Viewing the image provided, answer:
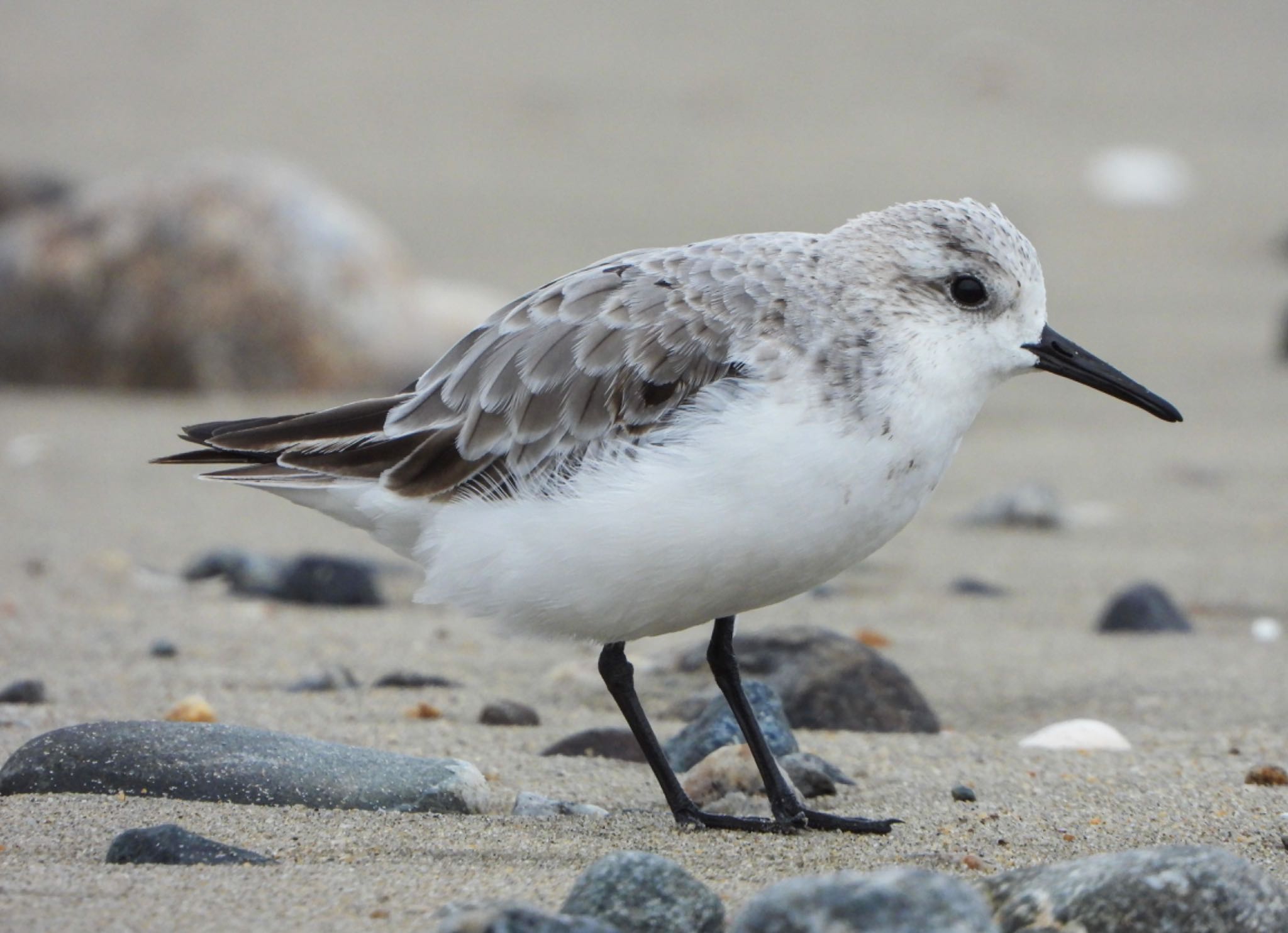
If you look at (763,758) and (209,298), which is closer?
(763,758)

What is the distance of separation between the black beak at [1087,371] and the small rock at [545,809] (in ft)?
4.90

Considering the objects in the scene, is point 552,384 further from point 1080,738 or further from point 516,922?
point 1080,738

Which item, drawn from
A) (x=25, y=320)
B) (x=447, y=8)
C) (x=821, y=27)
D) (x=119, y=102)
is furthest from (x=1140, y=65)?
(x=25, y=320)

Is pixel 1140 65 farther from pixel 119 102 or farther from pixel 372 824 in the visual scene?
pixel 372 824

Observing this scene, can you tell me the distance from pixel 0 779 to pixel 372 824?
2.90ft

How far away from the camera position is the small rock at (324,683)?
16.4 ft

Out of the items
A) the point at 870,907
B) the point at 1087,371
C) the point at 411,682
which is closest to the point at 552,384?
the point at 1087,371

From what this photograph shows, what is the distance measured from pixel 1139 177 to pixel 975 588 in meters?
10.4

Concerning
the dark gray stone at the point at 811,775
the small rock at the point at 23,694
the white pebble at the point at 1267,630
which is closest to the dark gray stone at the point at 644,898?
the dark gray stone at the point at 811,775

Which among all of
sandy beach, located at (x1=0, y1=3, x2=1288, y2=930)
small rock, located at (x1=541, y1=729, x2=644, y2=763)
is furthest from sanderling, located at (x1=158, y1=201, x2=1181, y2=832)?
small rock, located at (x1=541, y1=729, x2=644, y2=763)

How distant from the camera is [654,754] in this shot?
393cm

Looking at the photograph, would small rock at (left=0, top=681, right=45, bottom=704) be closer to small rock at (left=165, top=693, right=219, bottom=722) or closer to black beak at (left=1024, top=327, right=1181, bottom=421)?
small rock at (left=165, top=693, right=219, bottom=722)

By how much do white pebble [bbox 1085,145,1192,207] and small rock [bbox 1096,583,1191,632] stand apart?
9.97 metres

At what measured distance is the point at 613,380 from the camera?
3805 mm
